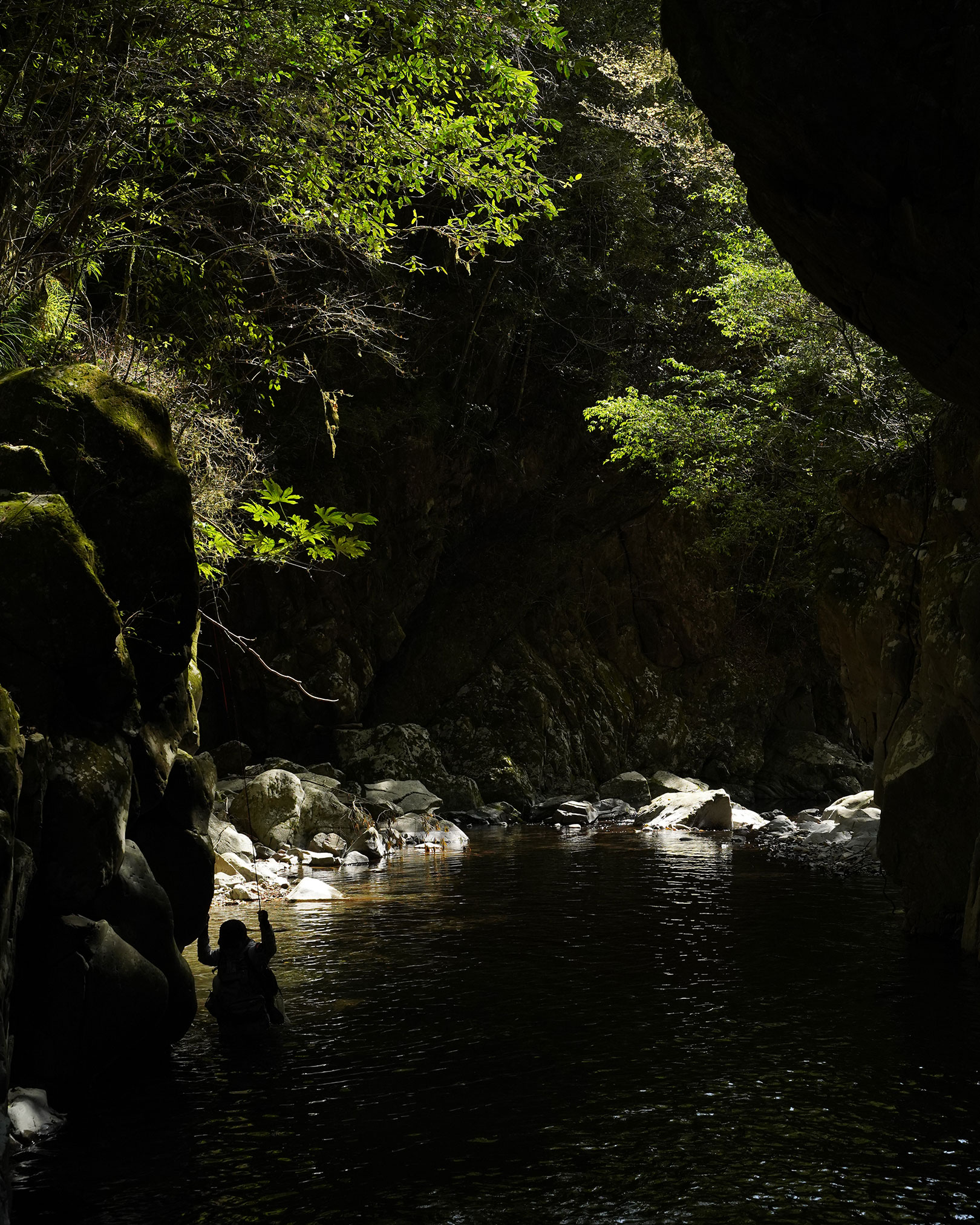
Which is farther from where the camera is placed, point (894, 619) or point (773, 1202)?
point (894, 619)

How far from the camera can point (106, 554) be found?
24.3ft

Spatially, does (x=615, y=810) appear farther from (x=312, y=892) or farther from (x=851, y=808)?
(x=312, y=892)

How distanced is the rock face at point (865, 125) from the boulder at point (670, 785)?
870 inches

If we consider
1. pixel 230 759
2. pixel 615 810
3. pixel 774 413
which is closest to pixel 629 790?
pixel 615 810

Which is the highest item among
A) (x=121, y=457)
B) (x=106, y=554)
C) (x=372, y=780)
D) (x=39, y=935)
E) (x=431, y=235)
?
(x=431, y=235)

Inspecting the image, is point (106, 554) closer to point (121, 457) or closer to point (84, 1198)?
point (121, 457)

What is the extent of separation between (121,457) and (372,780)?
20111 mm

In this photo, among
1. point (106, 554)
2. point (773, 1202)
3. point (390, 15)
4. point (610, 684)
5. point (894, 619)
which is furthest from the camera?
point (610, 684)

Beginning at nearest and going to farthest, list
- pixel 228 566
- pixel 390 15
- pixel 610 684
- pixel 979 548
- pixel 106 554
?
pixel 106 554, pixel 390 15, pixel 979 548, pixel 228 566, pixel 610 684

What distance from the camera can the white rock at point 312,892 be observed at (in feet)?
48.0

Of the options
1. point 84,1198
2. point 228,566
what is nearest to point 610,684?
point 228,566

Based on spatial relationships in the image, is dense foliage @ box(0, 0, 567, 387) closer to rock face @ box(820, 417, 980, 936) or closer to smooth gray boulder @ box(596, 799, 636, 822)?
rock face @ box(820, 417, 980, 936)

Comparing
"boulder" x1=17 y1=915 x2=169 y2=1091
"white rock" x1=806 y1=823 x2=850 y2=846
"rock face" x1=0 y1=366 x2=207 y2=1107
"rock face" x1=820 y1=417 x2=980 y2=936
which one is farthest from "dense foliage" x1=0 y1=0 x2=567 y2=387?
"white rock" x1=806 y1=823 x2=850 y2=846

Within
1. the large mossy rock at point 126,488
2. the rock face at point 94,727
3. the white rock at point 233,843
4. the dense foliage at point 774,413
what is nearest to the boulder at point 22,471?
the rock face at point 94,727
